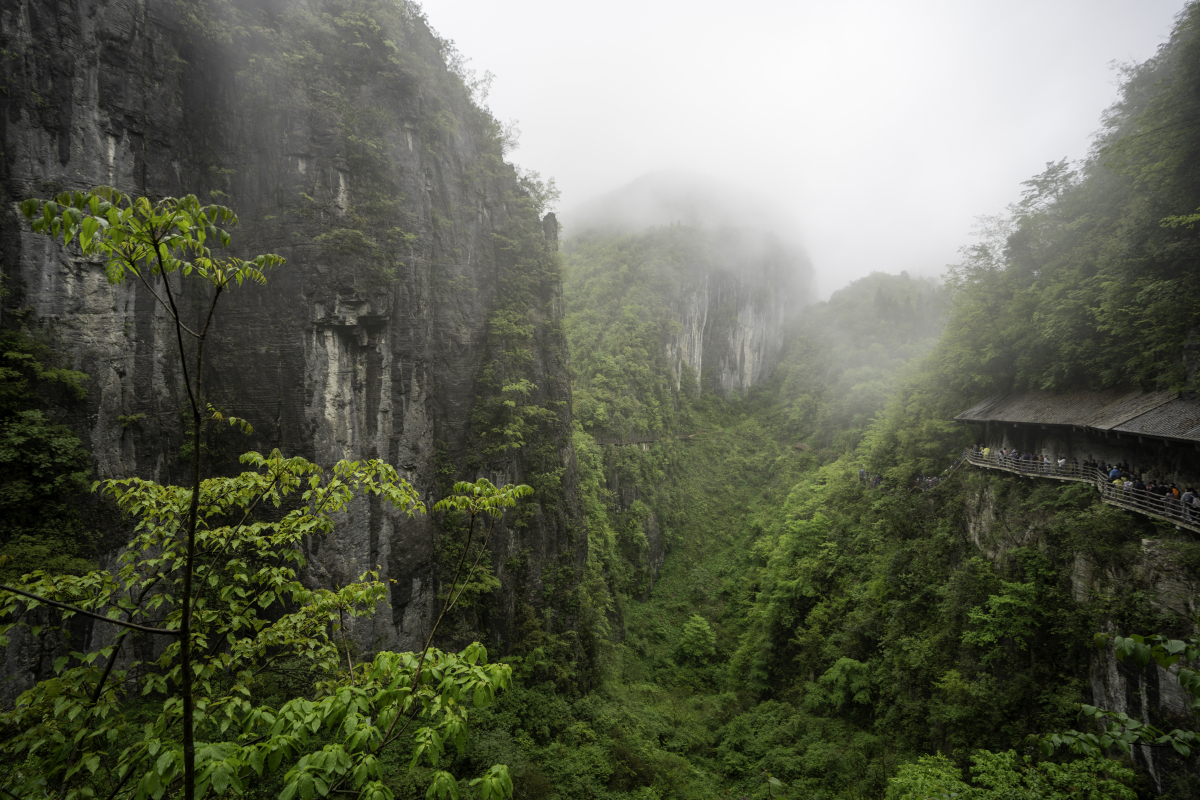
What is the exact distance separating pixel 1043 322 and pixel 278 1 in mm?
28924

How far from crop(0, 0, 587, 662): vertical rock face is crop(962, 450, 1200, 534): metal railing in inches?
722

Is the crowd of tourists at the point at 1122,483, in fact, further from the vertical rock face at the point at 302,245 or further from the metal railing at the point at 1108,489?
the vertical rock face at the point at 302,245

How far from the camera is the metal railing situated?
10367 millimetres

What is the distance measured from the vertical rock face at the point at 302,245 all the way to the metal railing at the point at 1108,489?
60.2 ft

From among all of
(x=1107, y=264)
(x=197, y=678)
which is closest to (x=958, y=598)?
(x=1107, y=264)

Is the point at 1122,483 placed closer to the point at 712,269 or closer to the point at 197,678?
the point at 197,678

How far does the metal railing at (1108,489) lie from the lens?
408 inches

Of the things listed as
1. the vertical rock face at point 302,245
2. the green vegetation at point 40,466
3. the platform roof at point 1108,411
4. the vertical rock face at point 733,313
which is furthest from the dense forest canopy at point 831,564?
the vertical rock face at point 733,313

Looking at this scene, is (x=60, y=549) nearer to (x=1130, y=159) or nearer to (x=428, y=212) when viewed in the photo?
(x=428, y=212)

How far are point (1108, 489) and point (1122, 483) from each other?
1.05ft

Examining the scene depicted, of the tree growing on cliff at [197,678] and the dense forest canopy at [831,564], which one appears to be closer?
the tree growing on cliff at [197,678]

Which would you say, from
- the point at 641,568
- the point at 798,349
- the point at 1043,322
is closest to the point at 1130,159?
the point at 1043,322

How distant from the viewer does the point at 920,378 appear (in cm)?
2612

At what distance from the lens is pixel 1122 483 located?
12203 millimetres
